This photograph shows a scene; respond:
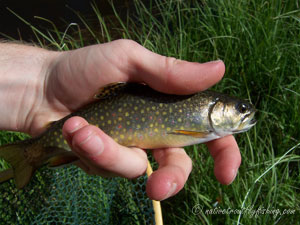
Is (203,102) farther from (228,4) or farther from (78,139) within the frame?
(228,4)

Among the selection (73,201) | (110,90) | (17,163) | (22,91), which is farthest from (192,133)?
(22,91)

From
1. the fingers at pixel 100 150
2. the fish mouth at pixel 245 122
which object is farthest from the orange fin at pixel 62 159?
the fish mouth at pixel 245 122

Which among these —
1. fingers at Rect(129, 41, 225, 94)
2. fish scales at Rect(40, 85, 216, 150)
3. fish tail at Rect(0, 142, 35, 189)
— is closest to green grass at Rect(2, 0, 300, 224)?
fish scales at Rect(40, 85, 216, 150)

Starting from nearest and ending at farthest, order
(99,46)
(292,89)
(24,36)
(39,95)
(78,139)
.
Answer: (78,139), (99,46), (39,95), (292,89), (24,36)

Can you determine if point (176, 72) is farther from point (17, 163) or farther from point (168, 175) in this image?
point (17, 163)

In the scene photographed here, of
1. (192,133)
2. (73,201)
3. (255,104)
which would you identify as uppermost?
(192,133)

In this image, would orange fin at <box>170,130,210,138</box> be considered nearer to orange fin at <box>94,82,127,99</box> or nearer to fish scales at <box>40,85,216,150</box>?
fish scales at <box>40,85,216,150</box>

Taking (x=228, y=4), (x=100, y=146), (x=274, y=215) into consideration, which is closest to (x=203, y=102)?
(x=100, y=146)
